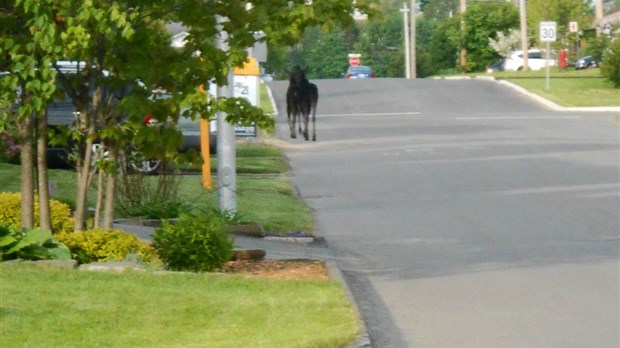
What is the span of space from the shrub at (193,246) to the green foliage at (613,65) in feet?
140

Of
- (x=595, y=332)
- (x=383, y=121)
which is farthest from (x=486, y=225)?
(x=383, y=121)

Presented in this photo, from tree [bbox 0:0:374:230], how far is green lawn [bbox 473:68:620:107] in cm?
3673

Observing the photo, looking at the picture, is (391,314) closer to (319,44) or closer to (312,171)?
(312,171)

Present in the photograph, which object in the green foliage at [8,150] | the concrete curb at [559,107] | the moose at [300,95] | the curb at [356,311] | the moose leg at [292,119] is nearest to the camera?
the curb at [356,311]

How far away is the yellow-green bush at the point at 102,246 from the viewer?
11.8 m

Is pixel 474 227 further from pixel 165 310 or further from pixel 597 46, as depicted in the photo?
pixel 597 46

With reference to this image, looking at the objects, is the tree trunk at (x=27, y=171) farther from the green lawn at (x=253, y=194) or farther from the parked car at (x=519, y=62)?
the parked car at (x=519, y=62)

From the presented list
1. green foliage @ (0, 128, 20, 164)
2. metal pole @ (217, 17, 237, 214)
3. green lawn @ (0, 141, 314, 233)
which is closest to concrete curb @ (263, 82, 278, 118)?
green lawn @ (0, 141, 314, 233)

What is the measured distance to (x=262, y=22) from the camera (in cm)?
1172

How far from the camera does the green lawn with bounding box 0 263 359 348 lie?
850 cm

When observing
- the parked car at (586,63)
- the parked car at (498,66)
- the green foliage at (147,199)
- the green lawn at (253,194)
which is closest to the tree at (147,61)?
the green lawn at (253,194)

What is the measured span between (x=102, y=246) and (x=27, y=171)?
1123 mm

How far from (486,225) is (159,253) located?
6108 mm

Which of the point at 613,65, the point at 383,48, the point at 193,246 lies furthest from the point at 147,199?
the point at 383,48
